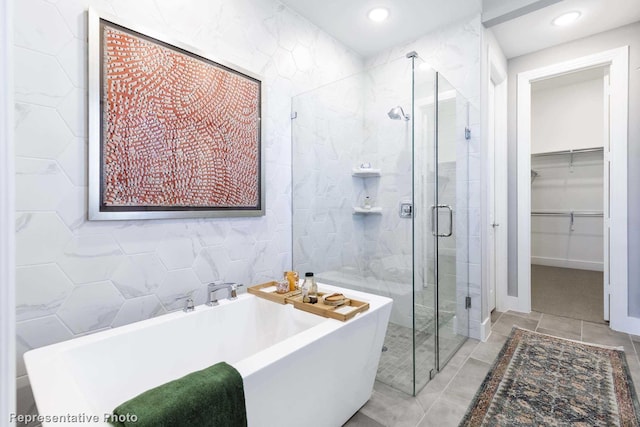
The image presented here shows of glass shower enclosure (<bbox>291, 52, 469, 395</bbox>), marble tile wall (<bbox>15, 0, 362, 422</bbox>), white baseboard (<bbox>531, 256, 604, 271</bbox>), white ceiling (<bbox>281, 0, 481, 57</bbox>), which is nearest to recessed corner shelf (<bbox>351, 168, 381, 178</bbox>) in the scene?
glass shower enclosure (<bbox>291, 52, 469, 395</bbox>)

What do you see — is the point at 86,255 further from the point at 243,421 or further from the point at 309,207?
the point at 309,207

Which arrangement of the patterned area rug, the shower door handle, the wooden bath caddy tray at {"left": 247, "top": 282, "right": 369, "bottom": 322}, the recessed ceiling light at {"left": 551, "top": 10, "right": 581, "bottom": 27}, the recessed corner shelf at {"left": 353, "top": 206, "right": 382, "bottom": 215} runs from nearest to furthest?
the wooden bath caddy tray at {"left": 247, "top": 282, "right": 369, "bottom": 322} → the patterned area rug → the shower door handle → the recessed ceiling light at {"left": 551, "top": 10, "right": 581, "bottom": 27} → the recessed corner shelf at {"left": 353, "top": 206, "right": 382, "bottom": 215}

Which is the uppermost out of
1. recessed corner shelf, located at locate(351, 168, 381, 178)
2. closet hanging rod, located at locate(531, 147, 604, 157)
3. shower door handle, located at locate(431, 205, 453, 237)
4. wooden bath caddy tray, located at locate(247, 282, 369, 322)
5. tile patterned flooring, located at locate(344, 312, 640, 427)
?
closet hanging rod, located at locate(531, 147, 604, 157)

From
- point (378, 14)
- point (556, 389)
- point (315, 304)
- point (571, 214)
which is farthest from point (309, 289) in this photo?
point (571, 214)

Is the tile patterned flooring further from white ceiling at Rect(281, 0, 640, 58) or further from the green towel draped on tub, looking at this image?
white ceiling at Rect(281, 0, 640, 58)

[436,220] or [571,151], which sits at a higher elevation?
[571,151]

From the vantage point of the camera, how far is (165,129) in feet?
5.23

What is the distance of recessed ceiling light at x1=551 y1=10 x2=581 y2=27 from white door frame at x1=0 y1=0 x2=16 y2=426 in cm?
348

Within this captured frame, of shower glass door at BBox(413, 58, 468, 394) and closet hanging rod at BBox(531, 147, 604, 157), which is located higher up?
closet hanging rod at BBox(531, 147, 604, 157)

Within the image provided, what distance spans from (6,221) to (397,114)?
7.47ft

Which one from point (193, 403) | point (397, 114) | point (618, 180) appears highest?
point (397, 114)

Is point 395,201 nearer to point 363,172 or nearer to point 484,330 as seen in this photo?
point 363,172

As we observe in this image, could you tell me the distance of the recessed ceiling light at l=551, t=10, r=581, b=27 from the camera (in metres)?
2.47

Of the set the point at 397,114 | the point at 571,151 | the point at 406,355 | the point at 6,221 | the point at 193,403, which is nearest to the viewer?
the point at 6,221
